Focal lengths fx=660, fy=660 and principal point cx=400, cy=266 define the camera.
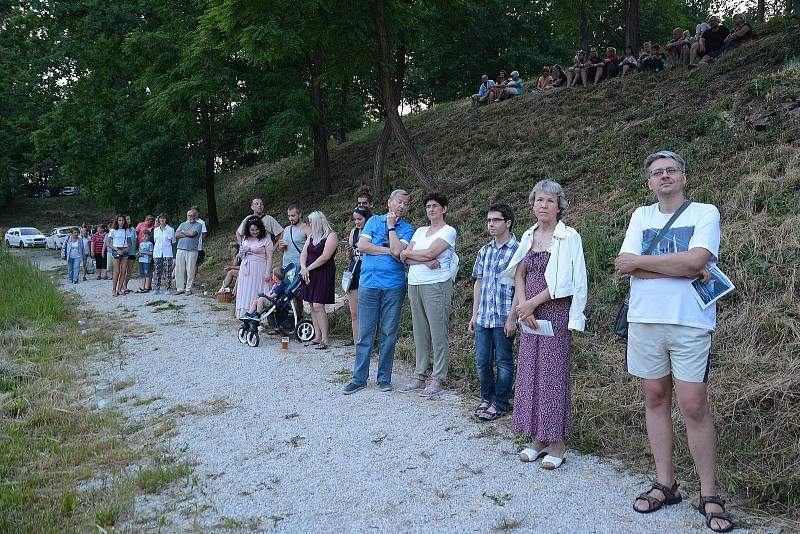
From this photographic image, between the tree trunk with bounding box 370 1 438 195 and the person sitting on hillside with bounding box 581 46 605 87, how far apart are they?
632 cm

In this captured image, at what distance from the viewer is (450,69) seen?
121ft

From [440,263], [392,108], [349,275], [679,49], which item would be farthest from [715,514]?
[679,49]

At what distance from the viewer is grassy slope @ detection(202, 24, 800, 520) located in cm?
463

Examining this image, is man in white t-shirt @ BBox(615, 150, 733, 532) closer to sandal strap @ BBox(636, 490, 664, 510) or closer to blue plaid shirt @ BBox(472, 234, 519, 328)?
sandal strap @ BBox(636, 490, 664, 510)

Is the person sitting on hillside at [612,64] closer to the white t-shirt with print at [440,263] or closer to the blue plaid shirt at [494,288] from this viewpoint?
the white t-shirt with print at [440,263]

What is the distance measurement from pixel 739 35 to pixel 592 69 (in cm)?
450

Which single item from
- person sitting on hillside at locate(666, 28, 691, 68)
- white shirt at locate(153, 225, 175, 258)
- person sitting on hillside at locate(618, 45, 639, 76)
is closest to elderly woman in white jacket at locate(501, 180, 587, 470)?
white shirt at locate(153, 225, 175, 258)

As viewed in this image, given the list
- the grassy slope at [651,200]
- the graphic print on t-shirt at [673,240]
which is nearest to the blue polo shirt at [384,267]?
the grassy slope at [651,200]

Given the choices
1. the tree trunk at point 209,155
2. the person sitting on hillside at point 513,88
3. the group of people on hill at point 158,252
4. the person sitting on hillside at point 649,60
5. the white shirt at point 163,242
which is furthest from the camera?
the tree trunk at point 209,155

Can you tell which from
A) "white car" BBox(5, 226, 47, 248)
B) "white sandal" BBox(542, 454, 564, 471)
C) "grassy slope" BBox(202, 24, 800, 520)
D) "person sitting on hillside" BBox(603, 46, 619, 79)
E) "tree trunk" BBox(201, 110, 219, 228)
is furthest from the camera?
"white car" BBox(5, 226, 47, 248)

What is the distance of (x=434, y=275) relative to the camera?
6.29 metres

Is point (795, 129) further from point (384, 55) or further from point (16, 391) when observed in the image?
point (16, 391)

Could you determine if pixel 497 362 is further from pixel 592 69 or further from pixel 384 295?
pixel 592 69

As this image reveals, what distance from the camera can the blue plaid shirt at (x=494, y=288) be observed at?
5547 mm
